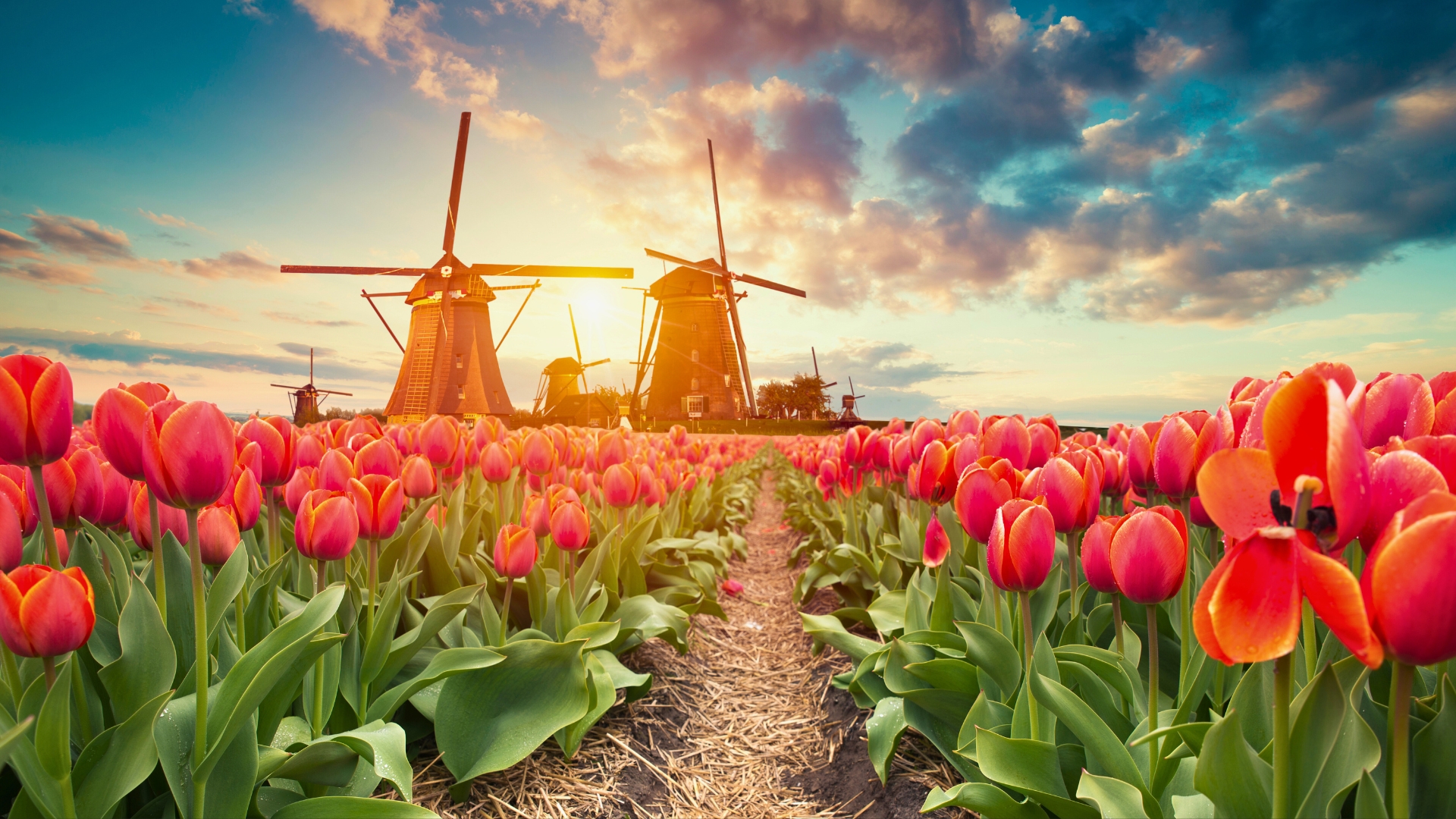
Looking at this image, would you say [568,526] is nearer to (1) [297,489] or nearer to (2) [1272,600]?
(1) [297,489]

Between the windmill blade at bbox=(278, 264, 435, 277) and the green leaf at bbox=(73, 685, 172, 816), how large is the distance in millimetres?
31723

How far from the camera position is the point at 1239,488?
82 centimetres

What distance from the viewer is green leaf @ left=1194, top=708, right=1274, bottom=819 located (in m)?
1.10

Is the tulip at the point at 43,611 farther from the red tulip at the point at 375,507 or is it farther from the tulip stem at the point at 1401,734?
the tulip stem at the point at 1401,734

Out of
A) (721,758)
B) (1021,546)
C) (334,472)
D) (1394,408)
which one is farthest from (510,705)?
(1394,408)

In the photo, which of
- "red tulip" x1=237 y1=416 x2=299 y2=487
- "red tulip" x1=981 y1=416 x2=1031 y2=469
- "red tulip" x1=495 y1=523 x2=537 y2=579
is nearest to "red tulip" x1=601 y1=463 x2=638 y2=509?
"red tulip" x1=495 y1=523 x2=537 y2=579

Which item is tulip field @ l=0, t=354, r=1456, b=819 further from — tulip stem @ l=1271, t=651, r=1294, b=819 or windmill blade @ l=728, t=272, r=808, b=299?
windmill blade @ l=728, t=272, r=808, b=299

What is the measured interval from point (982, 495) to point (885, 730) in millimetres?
1036

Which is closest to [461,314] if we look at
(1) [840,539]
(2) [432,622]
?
(1) [840,539]

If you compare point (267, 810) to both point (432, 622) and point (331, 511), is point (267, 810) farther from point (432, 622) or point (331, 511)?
point (331, 511)

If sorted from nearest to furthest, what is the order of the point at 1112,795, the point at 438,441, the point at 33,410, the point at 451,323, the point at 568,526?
1. the point at 1112,795
2. the point at 33,410
3. the point at 568,526
4. the point at 438,441
5. the point at 451,323

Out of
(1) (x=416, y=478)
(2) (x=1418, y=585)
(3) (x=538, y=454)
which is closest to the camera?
(2) (x=1418, y=585)

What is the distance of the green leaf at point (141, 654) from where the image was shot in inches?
56.7

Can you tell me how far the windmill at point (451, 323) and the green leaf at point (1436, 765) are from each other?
99.3 feet
